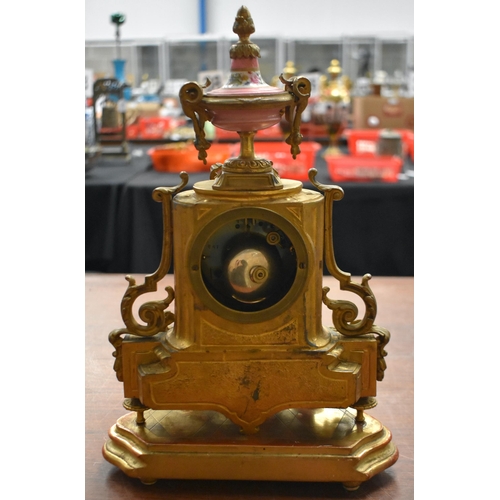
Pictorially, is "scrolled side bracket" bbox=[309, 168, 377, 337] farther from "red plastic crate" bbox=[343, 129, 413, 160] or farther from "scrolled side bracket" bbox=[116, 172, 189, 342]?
"red plastic crate" bbox=[343, 129, 413, 160]

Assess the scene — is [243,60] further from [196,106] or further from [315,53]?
Result: [315,53]

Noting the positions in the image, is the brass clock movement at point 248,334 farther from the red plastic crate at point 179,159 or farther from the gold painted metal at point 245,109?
the red plastic crate at point 179,159

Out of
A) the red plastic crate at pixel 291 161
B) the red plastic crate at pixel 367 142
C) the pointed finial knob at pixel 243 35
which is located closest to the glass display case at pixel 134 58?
the red plastic crate at pixel 367 142

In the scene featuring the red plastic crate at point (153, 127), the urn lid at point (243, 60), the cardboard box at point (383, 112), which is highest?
the cardboard box at point (383, 112)

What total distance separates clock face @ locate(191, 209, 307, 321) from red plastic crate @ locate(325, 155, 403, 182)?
1.92 metres

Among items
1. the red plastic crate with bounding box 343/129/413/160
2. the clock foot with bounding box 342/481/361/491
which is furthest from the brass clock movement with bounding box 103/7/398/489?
the red plastic crate with bounding box 343/129/413/160

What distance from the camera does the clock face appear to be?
107 centimetres

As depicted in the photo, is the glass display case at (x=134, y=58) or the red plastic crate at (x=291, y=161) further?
the glass display case at (x=134, y=58)

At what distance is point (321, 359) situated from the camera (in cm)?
109

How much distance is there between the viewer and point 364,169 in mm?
2949

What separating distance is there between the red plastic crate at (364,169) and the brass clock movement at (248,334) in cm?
186

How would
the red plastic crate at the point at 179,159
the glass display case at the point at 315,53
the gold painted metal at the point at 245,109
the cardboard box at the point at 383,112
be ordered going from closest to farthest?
1. the gold painted metal at the point at 245,109
2. the red plastic crate at the point at 179,159
3. the cardboard box at the point at 383,112
4. the glass display case at the point at 315,53

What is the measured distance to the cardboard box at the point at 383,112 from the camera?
4.06 meters

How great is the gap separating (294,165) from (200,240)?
1.91 m
